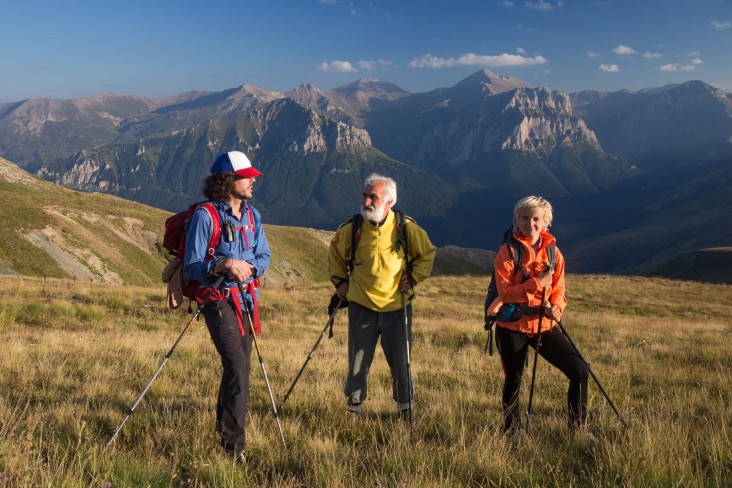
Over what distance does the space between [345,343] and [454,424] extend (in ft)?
24.8

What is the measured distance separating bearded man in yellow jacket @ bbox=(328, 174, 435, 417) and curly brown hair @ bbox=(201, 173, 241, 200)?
59.9 inches

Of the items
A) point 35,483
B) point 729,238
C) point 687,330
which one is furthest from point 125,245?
point 729,238

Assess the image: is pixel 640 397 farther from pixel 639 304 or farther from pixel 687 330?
pixel 639 304

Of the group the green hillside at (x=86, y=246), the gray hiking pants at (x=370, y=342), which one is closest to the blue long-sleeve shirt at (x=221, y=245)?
the gray hiking pants at (x=370, y=342)

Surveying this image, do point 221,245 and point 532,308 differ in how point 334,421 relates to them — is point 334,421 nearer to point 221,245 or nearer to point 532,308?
point 221,245

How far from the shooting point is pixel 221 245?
190 inches

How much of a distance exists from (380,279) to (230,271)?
1.88 m

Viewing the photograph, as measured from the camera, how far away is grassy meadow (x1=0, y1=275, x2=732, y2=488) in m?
3.69

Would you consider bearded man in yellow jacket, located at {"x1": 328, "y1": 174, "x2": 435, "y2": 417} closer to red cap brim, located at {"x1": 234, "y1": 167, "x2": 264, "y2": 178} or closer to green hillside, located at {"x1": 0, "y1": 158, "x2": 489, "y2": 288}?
red cap brim, located at {"x1": 234, "y1": 167, "x2": 264, "y2": 178}

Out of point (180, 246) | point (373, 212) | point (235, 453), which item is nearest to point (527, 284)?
point (373, 212)

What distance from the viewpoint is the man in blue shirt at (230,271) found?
Result: 452 cm

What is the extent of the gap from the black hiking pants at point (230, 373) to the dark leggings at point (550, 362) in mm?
2729

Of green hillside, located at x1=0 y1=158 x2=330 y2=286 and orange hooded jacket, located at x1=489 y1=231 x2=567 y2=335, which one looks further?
green hillside, located at x1=0 y1=158 x2=330 y2=286

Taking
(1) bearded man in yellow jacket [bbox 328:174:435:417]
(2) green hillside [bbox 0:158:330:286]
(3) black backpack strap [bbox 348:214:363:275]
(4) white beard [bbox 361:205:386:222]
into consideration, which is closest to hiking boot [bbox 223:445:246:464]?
(1) bearded man in yellow jacket [bbox 328:174:435:417]
